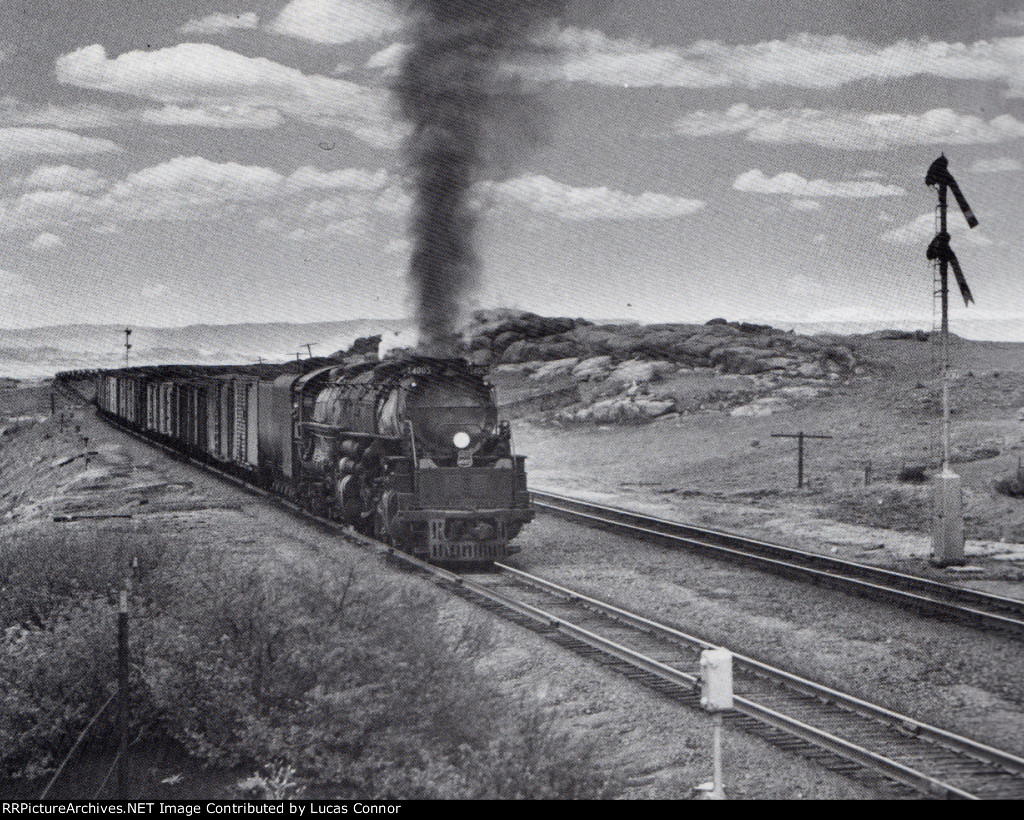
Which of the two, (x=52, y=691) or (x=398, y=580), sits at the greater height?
(x=398, y=580)

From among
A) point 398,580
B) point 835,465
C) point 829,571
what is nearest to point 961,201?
point 829,571

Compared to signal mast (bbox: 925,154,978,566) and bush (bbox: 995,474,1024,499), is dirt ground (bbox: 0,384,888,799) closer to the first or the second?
signal mast (bbox: 925,154,978,566)

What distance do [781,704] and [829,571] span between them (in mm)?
6699

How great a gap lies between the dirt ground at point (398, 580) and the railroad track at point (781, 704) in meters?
0.27

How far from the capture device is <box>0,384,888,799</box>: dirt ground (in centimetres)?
884

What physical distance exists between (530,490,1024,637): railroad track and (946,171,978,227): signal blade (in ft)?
17.8

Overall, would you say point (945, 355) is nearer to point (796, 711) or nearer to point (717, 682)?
point (796, 711)

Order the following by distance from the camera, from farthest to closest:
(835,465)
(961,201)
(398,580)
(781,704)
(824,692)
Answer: (835,465) → (961,201) → (398,580) → (824,692) → (781,704)

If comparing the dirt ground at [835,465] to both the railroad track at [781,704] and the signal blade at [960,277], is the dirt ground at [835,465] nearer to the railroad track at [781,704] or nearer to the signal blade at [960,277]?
the signal blade at [960,277]

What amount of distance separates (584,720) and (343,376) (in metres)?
11.8

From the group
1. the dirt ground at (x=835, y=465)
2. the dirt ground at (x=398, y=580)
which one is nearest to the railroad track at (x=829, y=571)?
the dirt ground at (x=835, y=465)

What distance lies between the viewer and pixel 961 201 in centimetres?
1666
